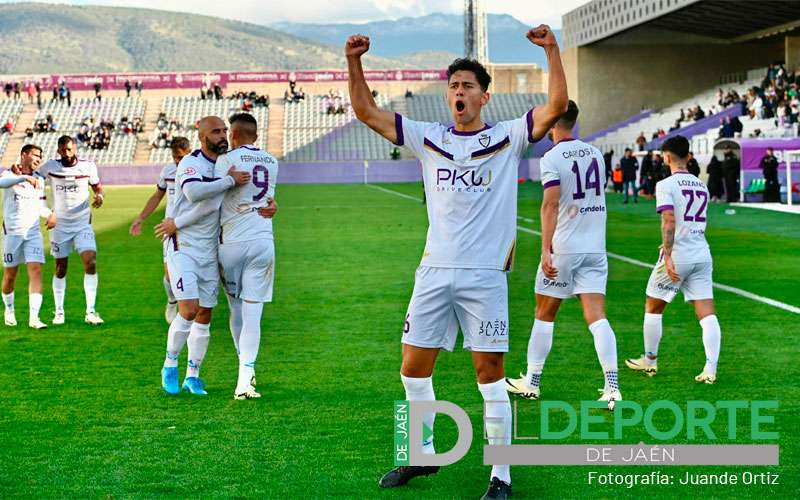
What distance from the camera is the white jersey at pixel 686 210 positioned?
28.7 feet

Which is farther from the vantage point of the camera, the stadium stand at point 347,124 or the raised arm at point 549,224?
the stadium stand at point 347,124

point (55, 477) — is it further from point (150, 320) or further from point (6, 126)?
point (6, 126)

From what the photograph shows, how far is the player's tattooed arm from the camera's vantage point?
8703 millimetres

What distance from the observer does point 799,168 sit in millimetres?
34406

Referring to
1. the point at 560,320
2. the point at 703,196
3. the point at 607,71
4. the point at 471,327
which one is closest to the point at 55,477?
the point at 471,327

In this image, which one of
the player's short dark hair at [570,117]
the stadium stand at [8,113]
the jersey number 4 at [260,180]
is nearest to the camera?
the player's short dark hair at [570,117]

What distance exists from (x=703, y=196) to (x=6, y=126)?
79081mm

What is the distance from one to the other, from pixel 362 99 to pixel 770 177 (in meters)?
30.8

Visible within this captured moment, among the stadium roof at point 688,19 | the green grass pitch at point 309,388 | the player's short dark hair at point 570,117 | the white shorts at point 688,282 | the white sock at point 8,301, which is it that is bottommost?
the green grass pitch at point 309,388

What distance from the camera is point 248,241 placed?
8.48 m

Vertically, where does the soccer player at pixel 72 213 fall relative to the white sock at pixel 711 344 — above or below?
above

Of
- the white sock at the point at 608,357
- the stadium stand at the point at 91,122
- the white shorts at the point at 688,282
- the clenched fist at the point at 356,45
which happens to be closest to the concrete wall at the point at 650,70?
the stadium stand at the point at 91,122

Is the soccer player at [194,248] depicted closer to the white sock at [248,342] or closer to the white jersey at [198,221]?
the white jersey at [198,221]

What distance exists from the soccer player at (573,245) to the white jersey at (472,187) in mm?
1875
